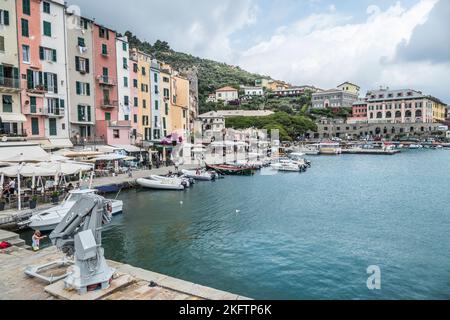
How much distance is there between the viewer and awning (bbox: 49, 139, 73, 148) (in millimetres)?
42088

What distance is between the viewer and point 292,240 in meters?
23.2

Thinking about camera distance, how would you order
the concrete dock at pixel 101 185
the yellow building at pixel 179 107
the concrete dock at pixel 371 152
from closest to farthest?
the concrete dock at pixel 101 185 < the yellow building at pixel 179 107 < the concrete dock at pixel 371 152

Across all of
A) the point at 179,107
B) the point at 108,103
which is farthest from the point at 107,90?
the point at 179,107

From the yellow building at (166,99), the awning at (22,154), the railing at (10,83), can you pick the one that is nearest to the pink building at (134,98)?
the yellow building at (166,99)

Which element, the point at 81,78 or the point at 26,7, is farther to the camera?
the point at 81,78

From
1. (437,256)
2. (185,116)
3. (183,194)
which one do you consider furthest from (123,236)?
(185,116)

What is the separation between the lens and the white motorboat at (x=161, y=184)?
137 ft

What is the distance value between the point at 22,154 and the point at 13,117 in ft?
39.5

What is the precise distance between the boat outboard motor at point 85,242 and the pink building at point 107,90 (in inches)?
1586

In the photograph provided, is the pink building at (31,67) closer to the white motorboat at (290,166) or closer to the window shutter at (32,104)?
the window shutter at (32,104)

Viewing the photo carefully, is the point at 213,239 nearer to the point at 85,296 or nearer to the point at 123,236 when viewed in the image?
the point at 123,236

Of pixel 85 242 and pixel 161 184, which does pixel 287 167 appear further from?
pixel 85 242
